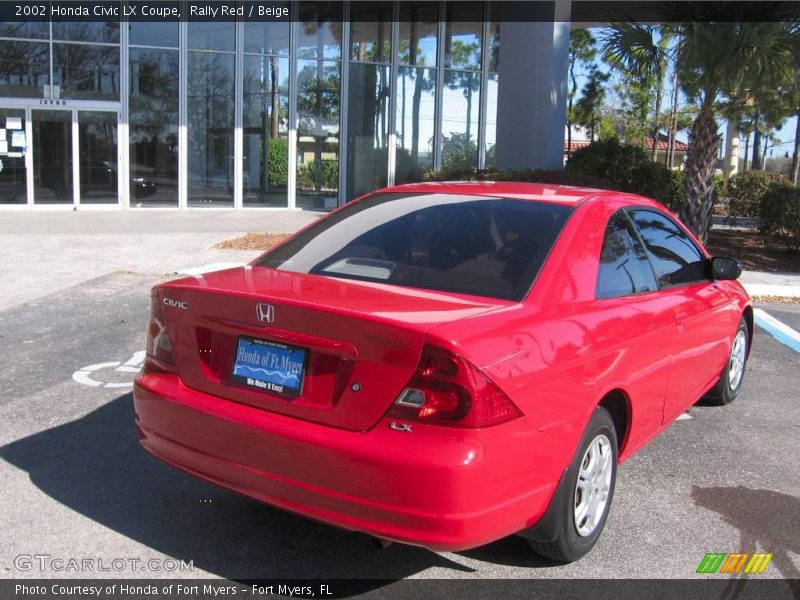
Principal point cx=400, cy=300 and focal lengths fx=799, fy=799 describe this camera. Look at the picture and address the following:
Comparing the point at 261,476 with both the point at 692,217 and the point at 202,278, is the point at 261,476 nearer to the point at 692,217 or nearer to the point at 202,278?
the point at 202,278

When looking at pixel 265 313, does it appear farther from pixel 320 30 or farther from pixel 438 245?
pixel 320 30

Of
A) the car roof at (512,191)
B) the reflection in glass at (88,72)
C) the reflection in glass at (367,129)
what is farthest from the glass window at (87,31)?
the car roof at (512,191)

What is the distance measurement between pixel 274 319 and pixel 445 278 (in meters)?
0.84

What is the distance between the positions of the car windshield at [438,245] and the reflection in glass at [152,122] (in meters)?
17.1

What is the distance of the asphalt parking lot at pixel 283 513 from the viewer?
343cm

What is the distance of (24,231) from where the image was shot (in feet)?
48.6

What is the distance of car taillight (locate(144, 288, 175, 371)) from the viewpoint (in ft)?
11.6

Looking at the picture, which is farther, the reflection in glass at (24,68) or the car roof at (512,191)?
the reflection in glass at (24,68)

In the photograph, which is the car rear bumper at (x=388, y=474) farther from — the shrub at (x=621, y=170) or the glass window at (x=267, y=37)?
the glass window at (x=267, y=37)

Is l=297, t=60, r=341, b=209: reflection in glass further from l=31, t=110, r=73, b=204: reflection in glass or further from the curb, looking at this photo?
the curb

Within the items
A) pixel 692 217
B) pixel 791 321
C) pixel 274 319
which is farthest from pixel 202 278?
pixel 692 217

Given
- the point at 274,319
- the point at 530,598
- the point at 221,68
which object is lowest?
the point at 530,598

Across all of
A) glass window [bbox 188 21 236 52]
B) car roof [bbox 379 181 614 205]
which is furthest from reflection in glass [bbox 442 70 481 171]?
car roof [bbox 379 181 614 205]

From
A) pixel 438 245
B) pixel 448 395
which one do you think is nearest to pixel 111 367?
pixel 438 245
